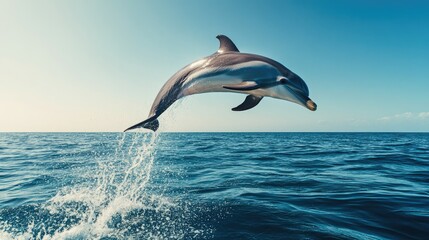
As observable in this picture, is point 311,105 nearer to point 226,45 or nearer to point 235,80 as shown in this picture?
point 235,80

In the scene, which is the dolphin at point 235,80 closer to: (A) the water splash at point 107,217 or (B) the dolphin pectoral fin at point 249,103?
(B) the dolphin pectoral fin at point 249,103

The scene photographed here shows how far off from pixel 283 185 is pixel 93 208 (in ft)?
20.0

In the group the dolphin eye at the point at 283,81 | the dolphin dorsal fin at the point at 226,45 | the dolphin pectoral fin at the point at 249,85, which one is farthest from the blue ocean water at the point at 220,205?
the dolphin eye at the point at 283,81

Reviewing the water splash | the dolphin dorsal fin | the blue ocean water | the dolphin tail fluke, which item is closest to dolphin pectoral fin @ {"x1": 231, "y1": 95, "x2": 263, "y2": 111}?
the dolphin dorsal fin

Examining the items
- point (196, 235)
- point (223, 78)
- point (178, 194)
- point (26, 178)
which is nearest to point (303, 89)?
point (223, 78)

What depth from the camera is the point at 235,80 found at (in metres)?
3.58

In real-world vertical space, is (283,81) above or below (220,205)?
above

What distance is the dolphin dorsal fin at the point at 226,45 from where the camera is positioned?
4.30 metres

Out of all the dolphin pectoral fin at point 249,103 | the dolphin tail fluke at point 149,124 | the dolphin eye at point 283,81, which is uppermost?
the dolphin eye at point 283,81

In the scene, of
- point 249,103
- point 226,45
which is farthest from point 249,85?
point 226,45

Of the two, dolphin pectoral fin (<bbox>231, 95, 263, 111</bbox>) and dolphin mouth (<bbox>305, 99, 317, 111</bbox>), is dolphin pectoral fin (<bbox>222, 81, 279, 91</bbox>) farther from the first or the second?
dolphin pectoral fin (<bbox>231, 95, 263, 111</bbox>)

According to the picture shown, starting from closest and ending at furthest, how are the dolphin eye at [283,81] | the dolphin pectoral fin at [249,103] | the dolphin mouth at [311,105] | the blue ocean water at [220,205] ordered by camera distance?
the dolphin mouth at [311,105] < the dolphin eye at [283,81] < the dolphin pectoral fin at [249,103] < the blue ocean water at [220,205]

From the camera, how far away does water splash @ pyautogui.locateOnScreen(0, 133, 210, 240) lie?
6.25m

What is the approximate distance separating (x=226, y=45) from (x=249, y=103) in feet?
3.11
